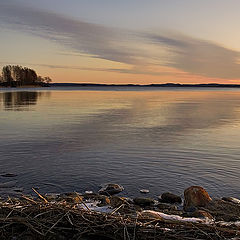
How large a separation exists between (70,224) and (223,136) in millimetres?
14140

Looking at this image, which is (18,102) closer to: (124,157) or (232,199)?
(124,157)

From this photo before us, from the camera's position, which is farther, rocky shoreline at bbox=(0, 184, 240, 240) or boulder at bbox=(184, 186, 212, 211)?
boulder at bbox=(184, 186, 212, 211)

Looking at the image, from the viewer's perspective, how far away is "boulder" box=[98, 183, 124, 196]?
8010 millimetres

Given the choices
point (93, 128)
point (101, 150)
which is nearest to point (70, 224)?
point (101, 150)

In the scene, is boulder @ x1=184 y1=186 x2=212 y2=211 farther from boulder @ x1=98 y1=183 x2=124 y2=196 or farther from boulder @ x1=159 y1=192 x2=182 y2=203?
boulder @ x1=98 y1=183 x2=124 y2=196

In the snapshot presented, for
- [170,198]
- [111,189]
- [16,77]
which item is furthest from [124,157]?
[16,77]

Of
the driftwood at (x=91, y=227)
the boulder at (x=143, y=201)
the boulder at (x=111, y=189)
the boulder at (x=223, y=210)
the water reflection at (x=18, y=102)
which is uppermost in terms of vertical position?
the driftwood at (x=91, y=227)

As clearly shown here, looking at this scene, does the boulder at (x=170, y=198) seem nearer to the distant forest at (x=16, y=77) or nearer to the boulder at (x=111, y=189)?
the boulder at (x=111, y=189)

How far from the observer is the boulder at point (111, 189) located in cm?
801

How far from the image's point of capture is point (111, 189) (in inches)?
322

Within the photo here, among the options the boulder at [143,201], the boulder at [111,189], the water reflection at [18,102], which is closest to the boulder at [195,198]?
the boulder at [143,201]

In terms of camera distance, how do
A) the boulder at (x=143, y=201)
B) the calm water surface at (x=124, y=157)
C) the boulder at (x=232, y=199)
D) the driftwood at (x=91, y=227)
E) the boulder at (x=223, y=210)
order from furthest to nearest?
the calm water surface at (x=124, y=157), the boulder at (x=232, y=199), the boulder at (x=143, y=201), the boulder at (x=223, y=210), the driftwood at (x=91, y=227)

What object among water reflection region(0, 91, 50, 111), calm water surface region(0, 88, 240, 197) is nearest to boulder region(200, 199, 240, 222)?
calm water surface region(0, 88, 240, 197)

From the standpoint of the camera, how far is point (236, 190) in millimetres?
8352
